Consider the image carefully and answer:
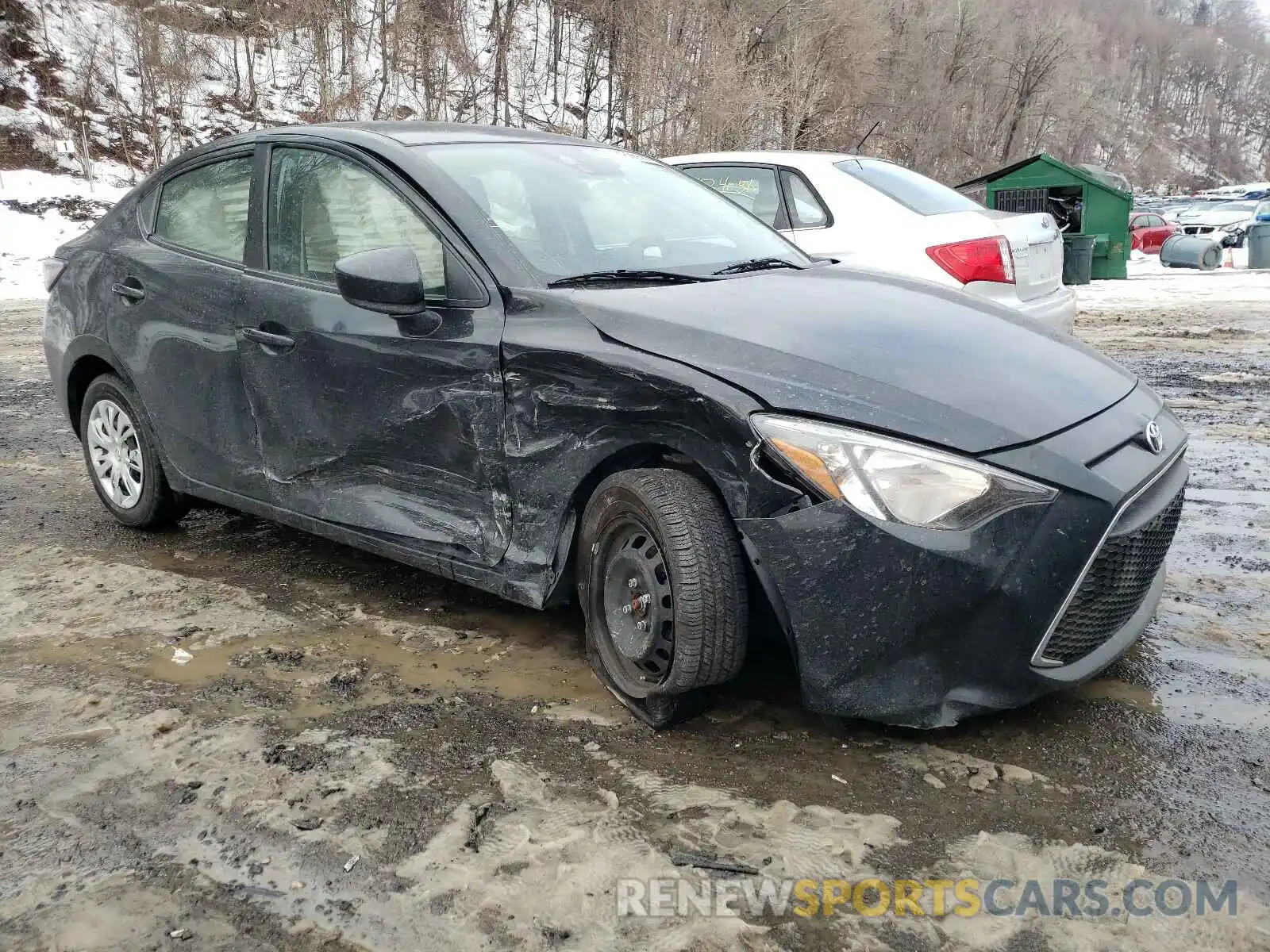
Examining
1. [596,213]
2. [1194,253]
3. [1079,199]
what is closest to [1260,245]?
[1194,253]

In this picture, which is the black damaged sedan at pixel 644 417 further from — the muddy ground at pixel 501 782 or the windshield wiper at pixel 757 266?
the muddy ground at pixel 501 782

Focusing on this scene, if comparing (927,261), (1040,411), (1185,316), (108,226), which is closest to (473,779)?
(1040,411)

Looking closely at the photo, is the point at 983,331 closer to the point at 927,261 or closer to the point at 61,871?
the point at 61,871

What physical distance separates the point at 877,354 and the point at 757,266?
0.98m

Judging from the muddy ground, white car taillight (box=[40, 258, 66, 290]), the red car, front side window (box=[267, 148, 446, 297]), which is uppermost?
the red car

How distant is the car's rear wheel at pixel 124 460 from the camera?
4.48 metres

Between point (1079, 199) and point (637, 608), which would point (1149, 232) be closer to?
point (1079, 199)

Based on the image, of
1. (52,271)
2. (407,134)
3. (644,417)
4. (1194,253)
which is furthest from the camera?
(1194,253)

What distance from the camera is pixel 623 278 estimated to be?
325 centimetres

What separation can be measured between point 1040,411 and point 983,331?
47 centimetres

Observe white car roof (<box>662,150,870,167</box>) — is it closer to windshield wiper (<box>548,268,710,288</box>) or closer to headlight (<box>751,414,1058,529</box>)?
windshield wiper (<box>548,268,710,288</box>)

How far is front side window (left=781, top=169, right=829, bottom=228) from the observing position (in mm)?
6758

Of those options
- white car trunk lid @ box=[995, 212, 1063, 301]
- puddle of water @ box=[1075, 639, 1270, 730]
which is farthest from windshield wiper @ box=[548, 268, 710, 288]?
white car trunk lid @ box=[995, 212, 1063, 301]

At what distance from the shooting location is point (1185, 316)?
12273 mm
